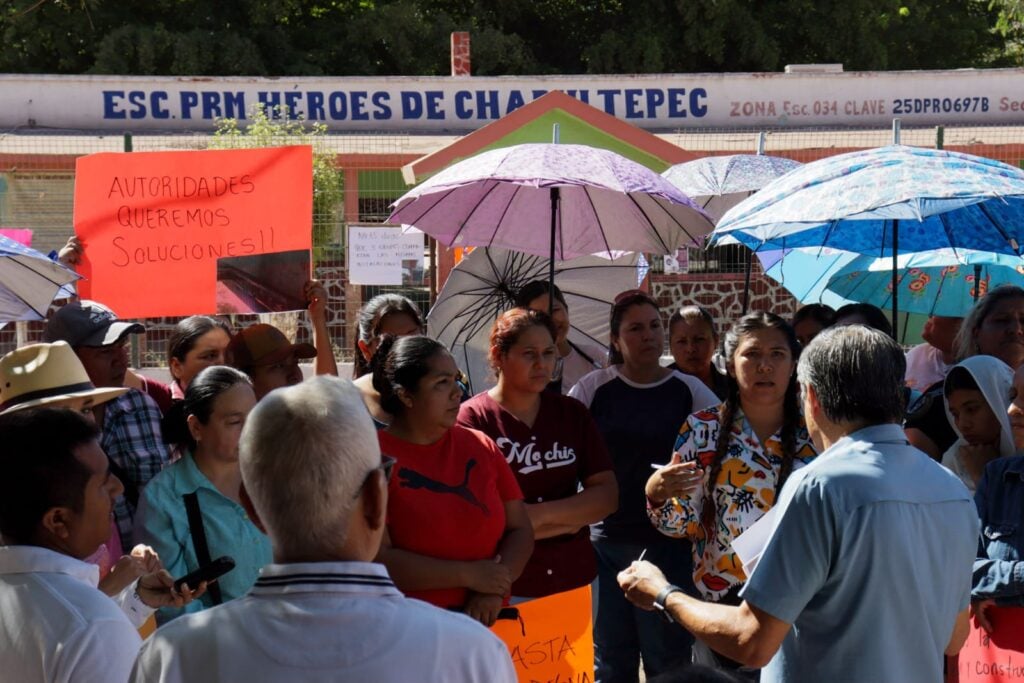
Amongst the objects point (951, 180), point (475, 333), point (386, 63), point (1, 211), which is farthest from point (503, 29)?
point (951, 180)

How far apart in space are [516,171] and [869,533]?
296 cm

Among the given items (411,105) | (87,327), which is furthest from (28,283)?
(411,105)

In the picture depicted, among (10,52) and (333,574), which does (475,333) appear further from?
(10,52)

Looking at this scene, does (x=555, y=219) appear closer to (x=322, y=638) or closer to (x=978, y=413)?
(x=978, y=413)

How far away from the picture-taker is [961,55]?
30.7 meters

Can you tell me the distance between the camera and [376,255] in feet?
35.7

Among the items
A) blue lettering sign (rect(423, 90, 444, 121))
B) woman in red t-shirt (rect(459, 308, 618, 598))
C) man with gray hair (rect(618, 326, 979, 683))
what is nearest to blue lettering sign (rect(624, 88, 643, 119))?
blue lettering sign (rect(423, 90, 444, 121))

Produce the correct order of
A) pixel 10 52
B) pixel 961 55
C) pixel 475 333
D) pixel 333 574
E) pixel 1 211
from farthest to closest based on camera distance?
pixel 961 55 < pixel 10 52 < pixel 1 211 < pixel 475 333 < pixel 333 574

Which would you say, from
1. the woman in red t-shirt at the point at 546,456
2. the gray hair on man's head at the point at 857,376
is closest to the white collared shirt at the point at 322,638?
the gray hair on man's head at the point at 857,376

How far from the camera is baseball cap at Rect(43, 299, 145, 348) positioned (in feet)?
17.3

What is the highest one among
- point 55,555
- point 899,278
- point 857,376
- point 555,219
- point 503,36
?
point 503,36

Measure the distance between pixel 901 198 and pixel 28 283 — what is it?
340 cm

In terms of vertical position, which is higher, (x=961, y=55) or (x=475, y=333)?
(x=961, y=55)

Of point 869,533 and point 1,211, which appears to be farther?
point 1,211
